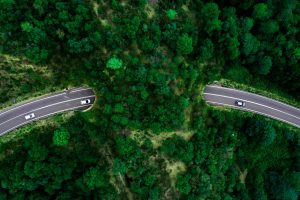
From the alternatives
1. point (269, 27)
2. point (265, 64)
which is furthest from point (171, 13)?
point (265, 64)

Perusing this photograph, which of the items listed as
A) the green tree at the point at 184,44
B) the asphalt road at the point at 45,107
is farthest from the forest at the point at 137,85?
the asphalt road at the point at 45,107

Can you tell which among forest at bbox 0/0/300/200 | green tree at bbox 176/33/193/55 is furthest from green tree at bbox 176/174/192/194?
green tree at bbox 176/33/193/55

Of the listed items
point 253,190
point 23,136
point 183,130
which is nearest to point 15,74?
point 23,136

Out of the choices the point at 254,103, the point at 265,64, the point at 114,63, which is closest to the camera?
the point at 114,63

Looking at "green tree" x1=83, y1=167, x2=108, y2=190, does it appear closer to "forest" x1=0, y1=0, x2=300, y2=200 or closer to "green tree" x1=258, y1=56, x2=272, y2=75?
"forest" x1=0, y1=0, x2=300, y2=200

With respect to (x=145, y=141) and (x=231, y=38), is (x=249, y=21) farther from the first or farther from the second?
(x=145, y=141)

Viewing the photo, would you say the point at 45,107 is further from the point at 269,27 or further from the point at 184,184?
the point at 269,27
